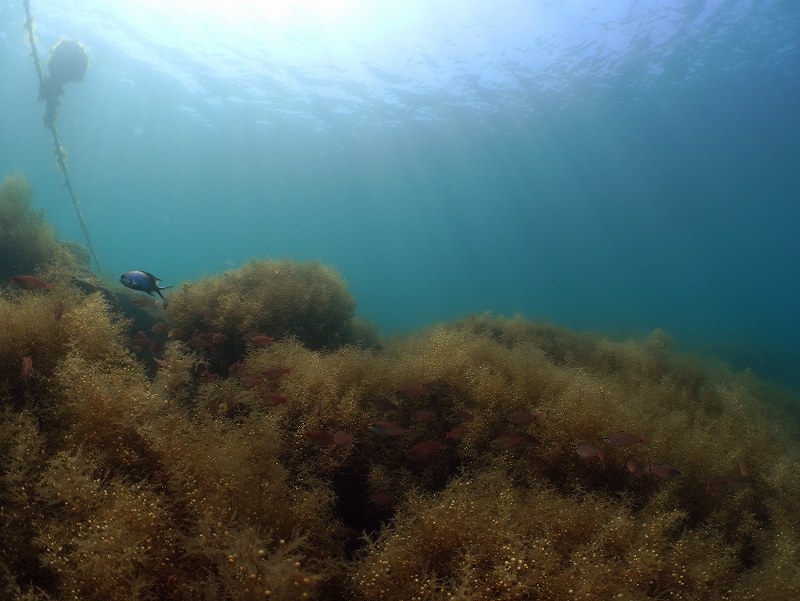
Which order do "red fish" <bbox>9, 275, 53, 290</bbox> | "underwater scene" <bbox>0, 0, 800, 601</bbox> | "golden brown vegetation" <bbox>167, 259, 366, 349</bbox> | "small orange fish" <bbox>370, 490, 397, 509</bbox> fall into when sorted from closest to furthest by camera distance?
"underwater scene" <bbox>0, 0, 800, 601</bbox> → "small orange fish" <bbox>370, 490, 397, 509</bbox> → "red fish" <bbox>9, 275, 53, 290</bbox> → "golden brown vegetation" <bbox>167, 259, 366, 349</bbox>

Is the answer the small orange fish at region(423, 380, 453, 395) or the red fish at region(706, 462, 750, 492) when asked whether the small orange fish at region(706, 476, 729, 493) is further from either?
the small orange fish at region(423, 380, 453, 395)

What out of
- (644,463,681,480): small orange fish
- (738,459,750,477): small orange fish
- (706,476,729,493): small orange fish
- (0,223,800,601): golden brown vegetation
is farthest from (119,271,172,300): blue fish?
(738,459,750,477): small orange fish

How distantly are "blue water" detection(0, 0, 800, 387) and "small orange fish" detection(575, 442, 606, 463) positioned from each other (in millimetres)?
7675

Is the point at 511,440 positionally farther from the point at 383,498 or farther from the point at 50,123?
the point at 50,123

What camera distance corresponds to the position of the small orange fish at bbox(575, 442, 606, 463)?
3.98 metres

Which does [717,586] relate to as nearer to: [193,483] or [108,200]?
[193,483]

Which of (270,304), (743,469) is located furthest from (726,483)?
(270,304)

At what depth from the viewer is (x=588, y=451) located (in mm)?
3994

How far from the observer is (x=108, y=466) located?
327 cm

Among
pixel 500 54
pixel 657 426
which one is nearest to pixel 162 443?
pixel 657 426

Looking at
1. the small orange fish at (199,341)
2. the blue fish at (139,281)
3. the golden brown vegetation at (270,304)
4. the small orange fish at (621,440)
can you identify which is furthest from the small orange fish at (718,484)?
the blue fish at (139,281)

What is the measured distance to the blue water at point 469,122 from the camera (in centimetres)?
2767

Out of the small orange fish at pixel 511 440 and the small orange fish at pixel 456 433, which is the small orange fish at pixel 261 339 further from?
the small orange fish at pixel 511 440

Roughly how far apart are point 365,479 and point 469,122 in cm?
4695
